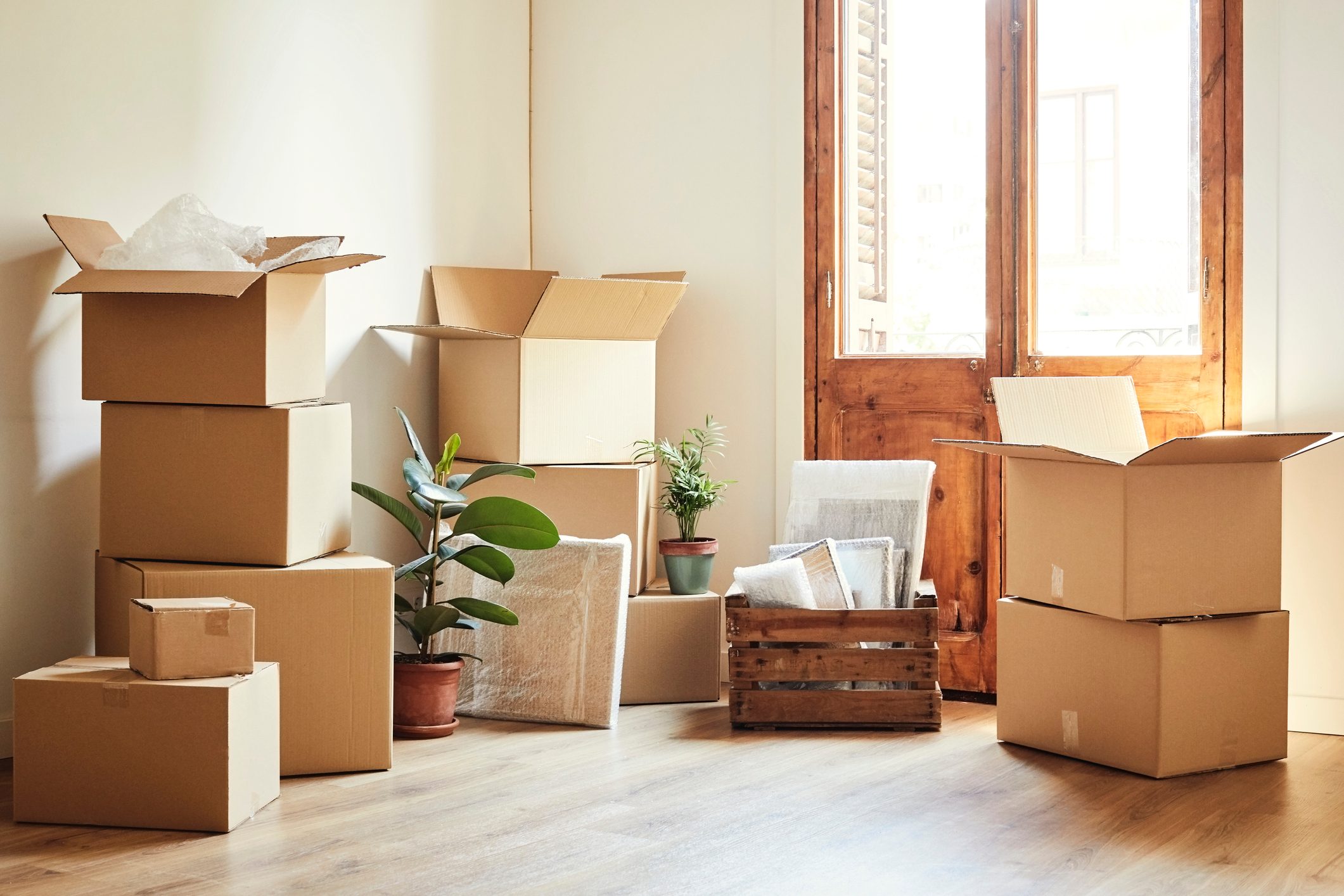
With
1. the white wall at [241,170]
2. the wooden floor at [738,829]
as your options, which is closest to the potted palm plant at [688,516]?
the wooden floor at [738,829]

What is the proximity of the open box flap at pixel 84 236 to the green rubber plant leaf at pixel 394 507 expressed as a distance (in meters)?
0.76

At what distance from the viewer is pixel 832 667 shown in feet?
10.2

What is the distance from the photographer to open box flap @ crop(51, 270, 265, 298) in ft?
7.77

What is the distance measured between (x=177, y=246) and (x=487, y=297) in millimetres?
1285

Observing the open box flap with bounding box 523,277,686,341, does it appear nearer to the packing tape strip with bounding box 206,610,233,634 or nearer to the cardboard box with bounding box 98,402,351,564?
the cardboard box with bounding box 98,402,351,564

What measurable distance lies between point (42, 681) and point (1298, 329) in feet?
9.44

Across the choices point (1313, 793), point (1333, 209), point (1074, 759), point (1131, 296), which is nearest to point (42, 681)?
point (1074, 759)

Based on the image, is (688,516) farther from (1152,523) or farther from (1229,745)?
(1229,745)

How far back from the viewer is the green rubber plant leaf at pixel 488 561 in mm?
2992

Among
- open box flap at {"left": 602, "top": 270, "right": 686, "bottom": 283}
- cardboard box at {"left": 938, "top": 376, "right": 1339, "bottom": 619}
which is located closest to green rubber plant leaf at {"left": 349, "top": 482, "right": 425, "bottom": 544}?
open box flap at {"left": 602, "top": 270, "right": 686, "bottom": 283}

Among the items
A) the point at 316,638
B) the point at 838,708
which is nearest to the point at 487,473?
the point at 316,638

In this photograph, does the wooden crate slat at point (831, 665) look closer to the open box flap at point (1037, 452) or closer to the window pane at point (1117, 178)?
the open box flap at point (1037, 452)

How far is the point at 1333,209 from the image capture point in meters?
3.10

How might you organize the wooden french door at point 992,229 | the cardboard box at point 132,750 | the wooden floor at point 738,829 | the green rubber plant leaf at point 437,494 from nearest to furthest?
the wooden floor at point 738,829 < the cardboard box at point 132,750 < the green rubber plant leaf at point 437,494 < the wooden french door at point 992,229
